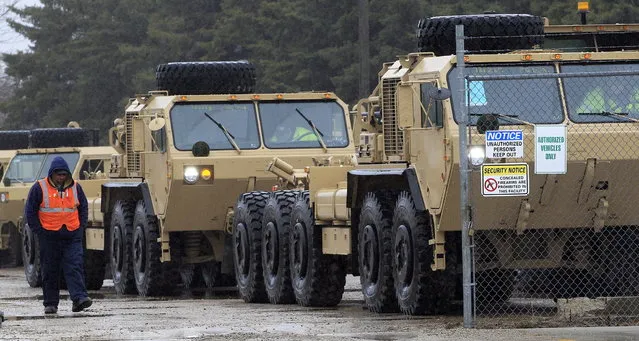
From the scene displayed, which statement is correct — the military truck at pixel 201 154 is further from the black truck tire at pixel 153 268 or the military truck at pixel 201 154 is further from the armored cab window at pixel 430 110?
the armored cab window at pixel 430 110

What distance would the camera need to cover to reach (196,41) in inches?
2178

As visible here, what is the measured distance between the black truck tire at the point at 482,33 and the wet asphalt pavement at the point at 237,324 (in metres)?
2.48

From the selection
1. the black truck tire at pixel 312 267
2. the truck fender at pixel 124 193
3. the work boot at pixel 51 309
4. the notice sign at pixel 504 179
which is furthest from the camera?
the truck fender at pixel 124 193

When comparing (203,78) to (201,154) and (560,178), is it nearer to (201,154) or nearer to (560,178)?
(201,154)

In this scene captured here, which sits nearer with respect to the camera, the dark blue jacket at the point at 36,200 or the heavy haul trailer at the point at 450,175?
the heavy haul trailer at the point at 450,175

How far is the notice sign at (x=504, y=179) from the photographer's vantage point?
13430 mm

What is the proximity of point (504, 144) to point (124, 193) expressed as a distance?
10.3 meters

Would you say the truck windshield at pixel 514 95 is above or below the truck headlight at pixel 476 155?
above

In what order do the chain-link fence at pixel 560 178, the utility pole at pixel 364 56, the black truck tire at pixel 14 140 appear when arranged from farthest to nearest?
the black truck tire at pixel 14 140, the utility pole at pixel 364 56, the chain-link fence at pixel 560 178

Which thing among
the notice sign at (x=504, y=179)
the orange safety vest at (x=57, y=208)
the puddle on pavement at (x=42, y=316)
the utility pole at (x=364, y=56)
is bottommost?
the puddle on pavement at (x=42, y=316)

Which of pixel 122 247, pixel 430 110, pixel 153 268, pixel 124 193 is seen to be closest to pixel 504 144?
pixel 430 110

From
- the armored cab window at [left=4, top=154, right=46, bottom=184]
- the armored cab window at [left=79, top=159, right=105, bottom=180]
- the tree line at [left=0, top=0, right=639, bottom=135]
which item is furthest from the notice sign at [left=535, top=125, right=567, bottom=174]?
the tree line at [left=0, top=0, right=639, bottom=135]

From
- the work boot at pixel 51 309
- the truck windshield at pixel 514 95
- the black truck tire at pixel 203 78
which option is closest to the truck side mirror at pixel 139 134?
the black truck tire at pixel 203 78

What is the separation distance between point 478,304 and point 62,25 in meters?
48.1
